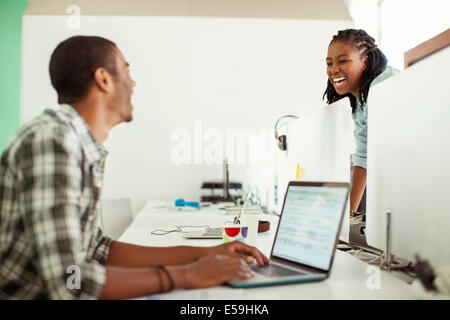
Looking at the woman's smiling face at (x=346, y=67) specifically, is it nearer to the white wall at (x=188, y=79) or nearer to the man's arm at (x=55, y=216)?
the man's arm at (x=55, y=216)

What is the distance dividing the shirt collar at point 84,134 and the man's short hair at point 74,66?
0.06 metres

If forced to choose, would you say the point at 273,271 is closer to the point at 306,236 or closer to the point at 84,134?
the point at 306,236

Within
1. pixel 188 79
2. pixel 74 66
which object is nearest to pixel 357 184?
pixel 74 66

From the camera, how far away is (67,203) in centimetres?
72

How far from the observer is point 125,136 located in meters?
4.00

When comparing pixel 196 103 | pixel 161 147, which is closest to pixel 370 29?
pixel 196 103

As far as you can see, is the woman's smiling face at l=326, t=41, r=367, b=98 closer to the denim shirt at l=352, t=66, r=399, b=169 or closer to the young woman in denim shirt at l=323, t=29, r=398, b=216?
the young woman in denim shirt at l=323, t=29, r=398, b=216

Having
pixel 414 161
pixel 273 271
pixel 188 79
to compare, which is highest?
pixel 188 79

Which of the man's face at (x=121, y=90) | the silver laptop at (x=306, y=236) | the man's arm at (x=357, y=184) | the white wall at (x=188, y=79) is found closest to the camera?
the silver laptop at (x=306, y=236)

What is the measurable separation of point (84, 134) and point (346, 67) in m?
1.42

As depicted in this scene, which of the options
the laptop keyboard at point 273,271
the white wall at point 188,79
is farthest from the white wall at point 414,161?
the white wall at point 188,79

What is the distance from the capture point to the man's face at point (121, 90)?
3.41 ft

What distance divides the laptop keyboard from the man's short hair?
62cm

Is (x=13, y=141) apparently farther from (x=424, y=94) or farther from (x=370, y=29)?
(x=370, y=29)
